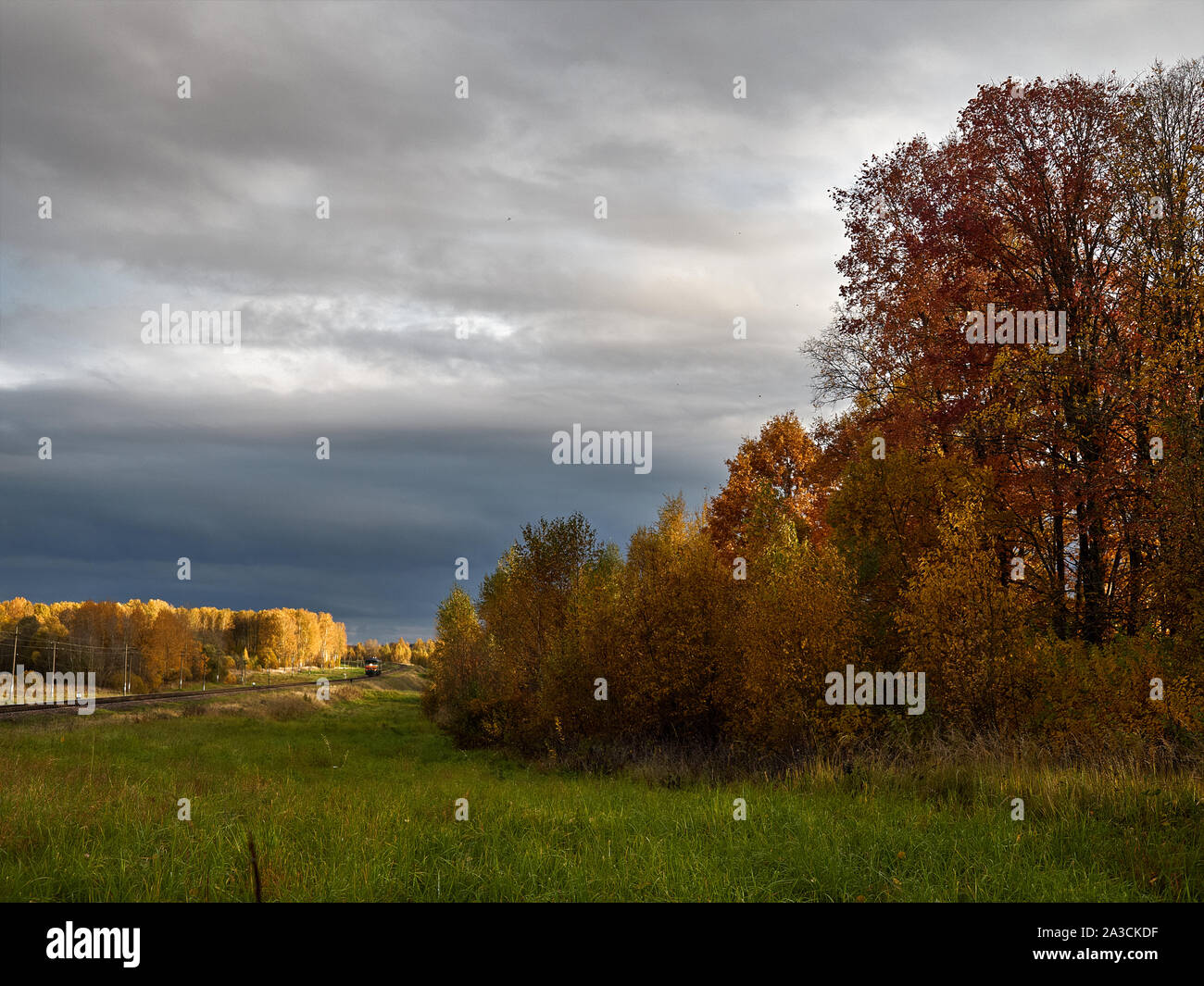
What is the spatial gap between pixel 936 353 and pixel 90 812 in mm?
23258

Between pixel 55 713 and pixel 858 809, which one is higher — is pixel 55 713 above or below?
below

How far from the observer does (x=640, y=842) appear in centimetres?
928

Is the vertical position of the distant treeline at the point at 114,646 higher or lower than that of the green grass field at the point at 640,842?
lower

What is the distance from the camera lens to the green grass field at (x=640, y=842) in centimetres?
775

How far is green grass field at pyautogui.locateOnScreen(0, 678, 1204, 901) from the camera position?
7750mm

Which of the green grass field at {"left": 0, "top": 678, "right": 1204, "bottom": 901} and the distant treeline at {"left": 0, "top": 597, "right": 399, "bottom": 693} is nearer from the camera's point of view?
the green grass field at {"left": 0, "top": 678, "right": 1204, "bottom": 901}

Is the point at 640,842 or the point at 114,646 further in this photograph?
the point at 114,646

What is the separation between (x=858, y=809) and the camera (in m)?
11.9

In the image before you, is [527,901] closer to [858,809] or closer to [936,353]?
[858,809]

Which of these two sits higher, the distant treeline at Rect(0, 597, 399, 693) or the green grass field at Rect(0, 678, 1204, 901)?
the green grass field at Rect(0, 678, 1204, 901)

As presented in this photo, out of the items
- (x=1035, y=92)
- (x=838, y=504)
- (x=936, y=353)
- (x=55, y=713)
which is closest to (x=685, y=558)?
(x=838, y=504)

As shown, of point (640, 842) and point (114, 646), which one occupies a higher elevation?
point (640, 842)

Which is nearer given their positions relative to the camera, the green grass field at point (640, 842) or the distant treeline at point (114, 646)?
the green grass field at point (640, 842)
